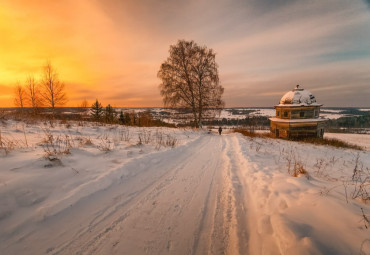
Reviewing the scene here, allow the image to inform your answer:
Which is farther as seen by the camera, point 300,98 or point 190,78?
point 300,98

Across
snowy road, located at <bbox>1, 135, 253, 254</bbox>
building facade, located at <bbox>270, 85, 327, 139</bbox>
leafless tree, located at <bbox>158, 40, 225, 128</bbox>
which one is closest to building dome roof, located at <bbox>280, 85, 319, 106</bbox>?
building facade, located at <bbox>270, 85, 327, 139</bbox>

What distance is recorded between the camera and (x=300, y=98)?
77.6ft

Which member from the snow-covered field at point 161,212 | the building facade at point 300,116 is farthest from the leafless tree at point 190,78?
the snow-covered field at point 161,212

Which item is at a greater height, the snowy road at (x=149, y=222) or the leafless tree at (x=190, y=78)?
the leafless tree at (x=190, y=78)

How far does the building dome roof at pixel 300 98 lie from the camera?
23469 mm

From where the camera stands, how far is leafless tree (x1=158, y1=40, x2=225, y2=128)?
63.6ft

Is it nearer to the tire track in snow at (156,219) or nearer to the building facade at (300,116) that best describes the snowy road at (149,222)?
the tire track in snow at (156,219)

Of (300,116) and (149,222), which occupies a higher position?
(300,116)

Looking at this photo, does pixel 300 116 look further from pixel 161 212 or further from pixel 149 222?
pixel 149 222

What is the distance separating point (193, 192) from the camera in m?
3.20

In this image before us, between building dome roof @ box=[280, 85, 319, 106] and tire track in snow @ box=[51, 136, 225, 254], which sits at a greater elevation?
building dome roof @ box=[280, 85, 319, 106]

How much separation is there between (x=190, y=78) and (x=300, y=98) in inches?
674

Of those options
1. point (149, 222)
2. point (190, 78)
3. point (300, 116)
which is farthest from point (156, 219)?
point (300, 116)

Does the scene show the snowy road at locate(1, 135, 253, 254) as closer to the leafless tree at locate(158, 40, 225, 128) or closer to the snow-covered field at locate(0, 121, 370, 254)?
the snow-covered field at locate(0, 121, 370, 254)
